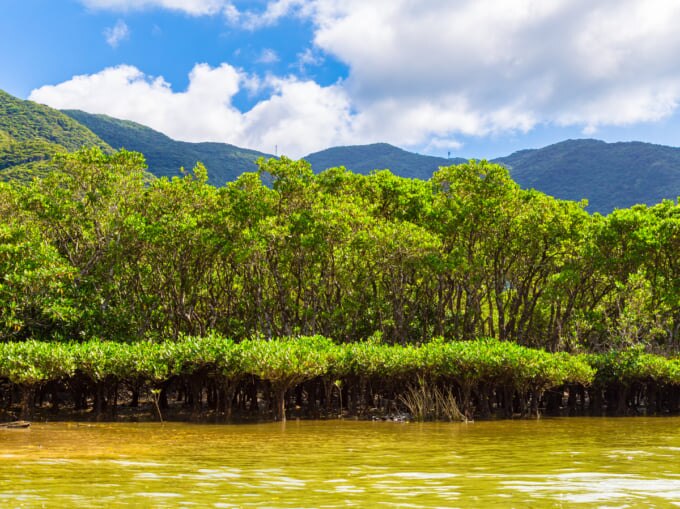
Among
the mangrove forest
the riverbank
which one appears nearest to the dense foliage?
the mangrove forest

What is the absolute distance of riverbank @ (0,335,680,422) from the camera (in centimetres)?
2633

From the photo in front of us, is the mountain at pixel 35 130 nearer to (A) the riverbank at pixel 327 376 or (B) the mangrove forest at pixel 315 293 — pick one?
(B) the mangrove forest at pixel 315 293

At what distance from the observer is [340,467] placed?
45.5 ft

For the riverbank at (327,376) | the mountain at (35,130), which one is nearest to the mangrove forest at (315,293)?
the riverbank at (327,376)

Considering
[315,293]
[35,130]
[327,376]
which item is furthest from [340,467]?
[35,130]

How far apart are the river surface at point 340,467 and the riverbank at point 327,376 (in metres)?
2.89

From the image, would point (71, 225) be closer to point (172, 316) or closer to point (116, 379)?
point (172, 316)

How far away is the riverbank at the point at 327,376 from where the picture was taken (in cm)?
2633

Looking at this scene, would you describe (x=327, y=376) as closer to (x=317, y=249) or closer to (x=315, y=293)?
(x=317, y=249)

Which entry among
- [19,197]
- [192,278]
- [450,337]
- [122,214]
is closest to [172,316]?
[192,278]

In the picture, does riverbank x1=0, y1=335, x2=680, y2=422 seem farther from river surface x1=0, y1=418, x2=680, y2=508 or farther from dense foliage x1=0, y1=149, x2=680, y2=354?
dense foliage x1=0, y1=149, x2=680, y2=354

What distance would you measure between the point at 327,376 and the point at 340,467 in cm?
1570

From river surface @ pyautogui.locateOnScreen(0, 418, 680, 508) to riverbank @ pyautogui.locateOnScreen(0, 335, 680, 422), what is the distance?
2886mm

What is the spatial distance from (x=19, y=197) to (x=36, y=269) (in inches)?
312
